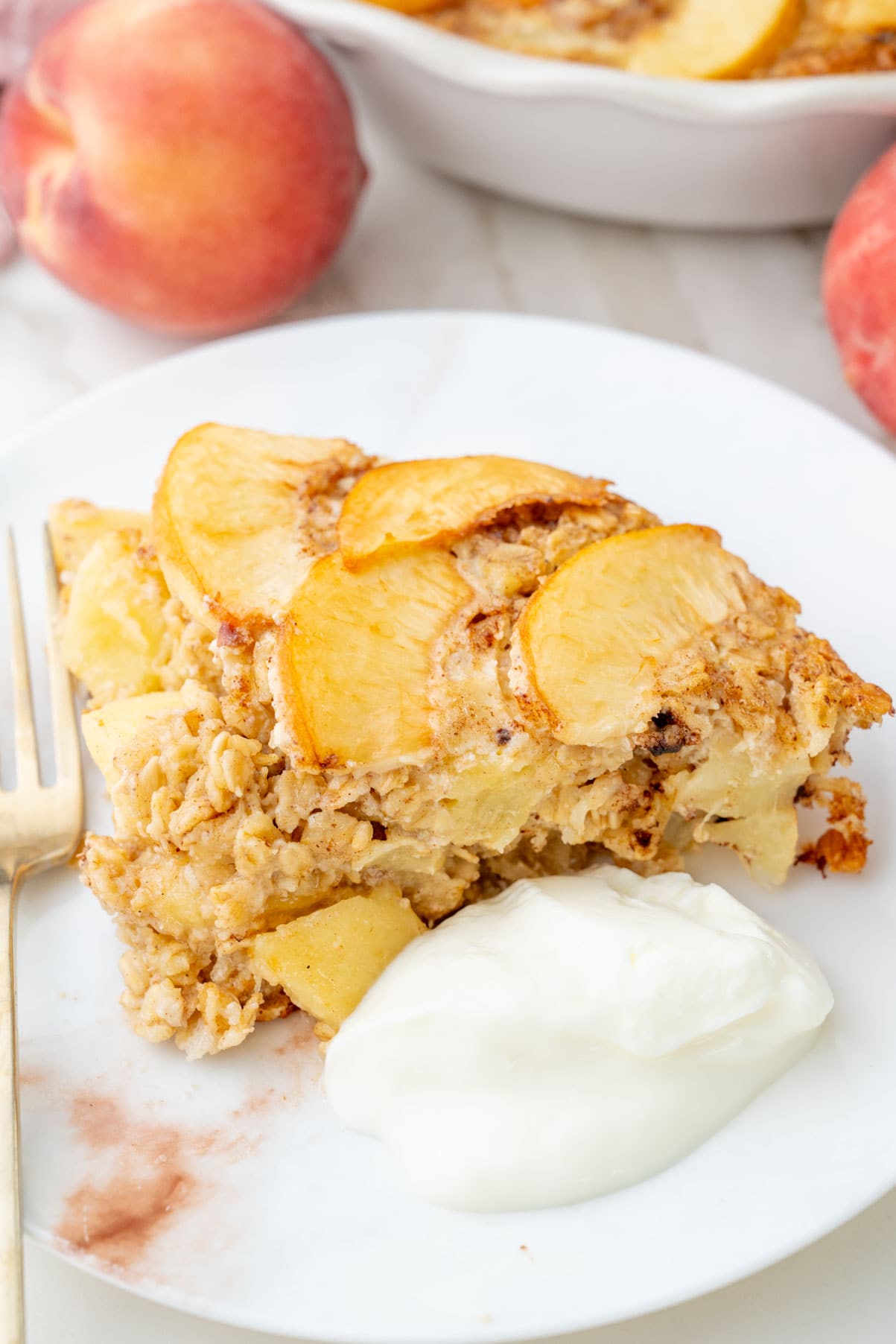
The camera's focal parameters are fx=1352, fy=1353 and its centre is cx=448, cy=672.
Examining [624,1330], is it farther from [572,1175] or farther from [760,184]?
[760,184]

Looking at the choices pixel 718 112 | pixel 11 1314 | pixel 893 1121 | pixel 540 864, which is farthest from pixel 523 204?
pixel 11 1314

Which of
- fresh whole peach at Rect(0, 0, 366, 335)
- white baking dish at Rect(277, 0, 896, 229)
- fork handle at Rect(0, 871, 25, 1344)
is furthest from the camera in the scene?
fresh whole peach at Rect(0, 0, 366, 335)

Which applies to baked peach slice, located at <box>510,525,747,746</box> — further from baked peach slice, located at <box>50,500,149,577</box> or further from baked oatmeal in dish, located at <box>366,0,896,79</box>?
baked oatmeal in dish, located at <box>366,0,896,79</box>

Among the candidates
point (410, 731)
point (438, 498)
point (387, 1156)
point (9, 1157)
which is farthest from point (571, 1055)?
point (438, 498)

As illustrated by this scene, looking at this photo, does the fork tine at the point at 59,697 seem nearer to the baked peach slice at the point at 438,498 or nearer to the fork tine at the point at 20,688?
the fork tine at the point at 20,688

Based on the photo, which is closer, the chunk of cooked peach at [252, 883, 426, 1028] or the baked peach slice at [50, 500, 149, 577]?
the chunk of cooked peach at [252, 883, 426, 1028]

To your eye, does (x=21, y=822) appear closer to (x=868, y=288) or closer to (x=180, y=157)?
(x=180, y=157)

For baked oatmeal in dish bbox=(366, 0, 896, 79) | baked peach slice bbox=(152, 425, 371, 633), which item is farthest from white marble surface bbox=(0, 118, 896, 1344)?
baked peach slice bbox=(152, 425, 371, 633)
